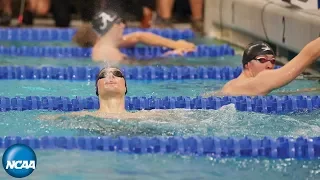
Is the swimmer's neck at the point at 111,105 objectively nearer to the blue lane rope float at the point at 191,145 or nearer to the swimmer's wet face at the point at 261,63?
the blue lane rope float at the point at 191,145

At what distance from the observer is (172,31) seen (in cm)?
1082

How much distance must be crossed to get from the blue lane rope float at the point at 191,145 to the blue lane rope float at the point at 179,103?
1152 mm

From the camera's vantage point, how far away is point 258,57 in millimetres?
6648

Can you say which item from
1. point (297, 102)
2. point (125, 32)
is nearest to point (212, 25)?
point (125, 32)

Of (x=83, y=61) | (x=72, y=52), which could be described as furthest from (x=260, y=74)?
(x=72, y=52)

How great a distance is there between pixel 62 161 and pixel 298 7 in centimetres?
414

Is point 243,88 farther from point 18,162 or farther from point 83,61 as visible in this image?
point 83,61

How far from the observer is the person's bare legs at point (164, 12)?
1150 cm

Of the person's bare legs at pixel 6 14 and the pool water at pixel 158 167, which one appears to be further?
the person's bare legs at pixel 6 14

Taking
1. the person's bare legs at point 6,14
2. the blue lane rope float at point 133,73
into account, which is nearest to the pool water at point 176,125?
the blue lane rope float at point 133,73

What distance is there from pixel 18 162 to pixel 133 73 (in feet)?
11.8

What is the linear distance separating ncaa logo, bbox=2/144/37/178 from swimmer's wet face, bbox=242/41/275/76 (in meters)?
2.45

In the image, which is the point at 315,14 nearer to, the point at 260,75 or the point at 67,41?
the point at 260,75

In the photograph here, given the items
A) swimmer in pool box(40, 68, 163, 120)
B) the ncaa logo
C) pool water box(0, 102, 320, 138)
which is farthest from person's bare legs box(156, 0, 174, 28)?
the ncaa logo
